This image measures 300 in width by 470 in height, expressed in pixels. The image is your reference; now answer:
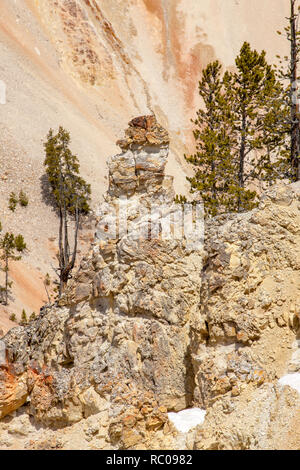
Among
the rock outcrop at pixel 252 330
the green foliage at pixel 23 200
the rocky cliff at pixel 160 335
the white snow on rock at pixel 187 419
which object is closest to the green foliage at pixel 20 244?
the green foliage at pixel 23 200

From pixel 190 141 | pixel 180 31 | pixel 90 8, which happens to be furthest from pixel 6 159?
pixel 180 31

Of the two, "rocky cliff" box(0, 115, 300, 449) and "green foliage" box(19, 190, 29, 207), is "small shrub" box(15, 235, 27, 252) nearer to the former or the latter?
"green foliage" box(19, 190, 29, 207)

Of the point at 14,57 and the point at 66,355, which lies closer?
the point at 66,355

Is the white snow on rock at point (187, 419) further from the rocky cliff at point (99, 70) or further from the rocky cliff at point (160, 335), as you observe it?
the rocky cliff at point (99, 70)

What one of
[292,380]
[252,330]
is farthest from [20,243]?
[292,380]

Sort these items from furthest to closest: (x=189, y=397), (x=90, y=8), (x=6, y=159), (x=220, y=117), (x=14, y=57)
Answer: (x=90, y=8) → (x=14, y=57) → (x=6, y=159) → (x=220, y=117) → (x=189, y=397)

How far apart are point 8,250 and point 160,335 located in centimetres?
3147

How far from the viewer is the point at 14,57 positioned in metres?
62.7

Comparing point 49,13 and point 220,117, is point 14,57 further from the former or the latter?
point 220,117

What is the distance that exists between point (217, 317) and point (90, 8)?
230 feet

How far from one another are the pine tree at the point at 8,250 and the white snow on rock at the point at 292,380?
3228cm

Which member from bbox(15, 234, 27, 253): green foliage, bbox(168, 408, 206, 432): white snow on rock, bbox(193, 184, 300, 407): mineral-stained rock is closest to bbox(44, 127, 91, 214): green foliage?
bbox(15, 234, 27, 253): green foliage

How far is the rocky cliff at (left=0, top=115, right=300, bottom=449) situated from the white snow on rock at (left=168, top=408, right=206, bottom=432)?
6 centimetres

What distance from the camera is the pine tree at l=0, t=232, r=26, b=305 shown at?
132 feet
